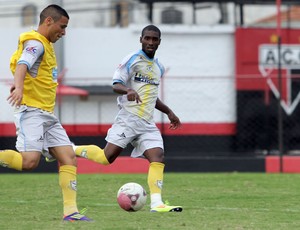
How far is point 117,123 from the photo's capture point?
10672 millimetres

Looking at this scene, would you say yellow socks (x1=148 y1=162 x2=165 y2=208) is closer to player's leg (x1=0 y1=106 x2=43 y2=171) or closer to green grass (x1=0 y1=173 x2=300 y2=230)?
green grass (x1=0 y1=173 x2=300 y2=230)

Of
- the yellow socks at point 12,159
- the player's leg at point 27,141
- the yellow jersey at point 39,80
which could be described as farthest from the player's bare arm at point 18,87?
the yellow socks at point 12,159

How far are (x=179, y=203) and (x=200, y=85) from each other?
28.6 feet

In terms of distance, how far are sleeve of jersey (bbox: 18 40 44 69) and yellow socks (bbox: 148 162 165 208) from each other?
179 cm

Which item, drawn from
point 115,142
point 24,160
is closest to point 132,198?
point 24,160

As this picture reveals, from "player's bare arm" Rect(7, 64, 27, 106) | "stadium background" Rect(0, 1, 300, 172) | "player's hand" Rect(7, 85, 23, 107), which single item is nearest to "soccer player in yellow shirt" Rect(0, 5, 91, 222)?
"player's bare arm" Rect(7, 64, 27, 106)

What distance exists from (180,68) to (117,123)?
36.5 ft

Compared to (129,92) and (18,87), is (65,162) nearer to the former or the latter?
(18,87)

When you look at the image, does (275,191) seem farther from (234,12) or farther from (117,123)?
(234,12)

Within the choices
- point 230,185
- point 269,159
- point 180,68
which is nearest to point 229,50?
point 180,68

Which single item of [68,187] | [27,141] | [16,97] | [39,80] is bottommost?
[68,187]

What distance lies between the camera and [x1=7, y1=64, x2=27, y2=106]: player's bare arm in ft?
27.8

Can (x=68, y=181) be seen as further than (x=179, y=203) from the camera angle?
No

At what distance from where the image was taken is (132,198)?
9430mm
